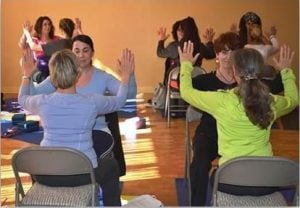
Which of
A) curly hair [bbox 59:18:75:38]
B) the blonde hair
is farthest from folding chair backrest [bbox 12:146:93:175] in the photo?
curly hair [bbox 59:18:75:38]

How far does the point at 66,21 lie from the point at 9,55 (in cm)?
339

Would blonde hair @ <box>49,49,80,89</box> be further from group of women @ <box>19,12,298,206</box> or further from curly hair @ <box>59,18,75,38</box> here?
curly hair @ <box>59,18,75,38</box>

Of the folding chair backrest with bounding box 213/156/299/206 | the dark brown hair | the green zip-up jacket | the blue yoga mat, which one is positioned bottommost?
the blue yoga mat

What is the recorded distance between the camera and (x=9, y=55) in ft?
26.1

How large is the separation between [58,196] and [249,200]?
0.83m

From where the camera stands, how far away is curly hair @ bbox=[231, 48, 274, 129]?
2.09 metres

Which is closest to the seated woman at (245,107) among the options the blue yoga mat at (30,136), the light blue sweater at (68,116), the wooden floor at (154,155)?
the light blue sweater at (68,116)

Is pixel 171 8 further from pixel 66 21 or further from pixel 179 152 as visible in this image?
pixel 179 152

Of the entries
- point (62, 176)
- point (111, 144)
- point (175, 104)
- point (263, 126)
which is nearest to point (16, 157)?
point (62, 176)

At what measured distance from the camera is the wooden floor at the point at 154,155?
334cm

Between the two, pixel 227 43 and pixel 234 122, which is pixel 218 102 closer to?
pixel 234 122

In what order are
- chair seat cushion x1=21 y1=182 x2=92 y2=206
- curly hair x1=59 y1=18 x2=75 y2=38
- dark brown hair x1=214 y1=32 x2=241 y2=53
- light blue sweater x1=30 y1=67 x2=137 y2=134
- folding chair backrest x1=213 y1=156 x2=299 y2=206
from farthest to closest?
curly hair x1=59 y1=18 x2=75 y2=38 → light blue sweater x1=30 y1=67 x2=137 y2=134 → dark brown hair x1=214 y1=32 x2=241 y2=53 → chair seat cushion x1=21 y1=182 x2=92 y2=206 → folding chair backrest x1=213 y1=156 x2=299 y2=206

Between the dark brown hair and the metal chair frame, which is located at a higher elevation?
the dark brown hair

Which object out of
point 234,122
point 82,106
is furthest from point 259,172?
point 82,106
